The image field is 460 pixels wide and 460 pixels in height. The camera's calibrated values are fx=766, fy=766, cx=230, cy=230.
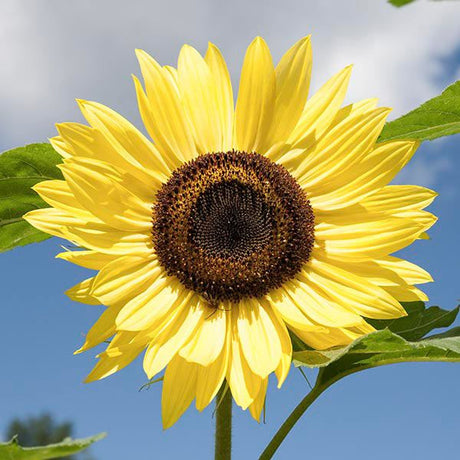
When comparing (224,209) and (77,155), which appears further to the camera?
(224,209)

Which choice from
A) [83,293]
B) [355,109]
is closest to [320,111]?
[355,109]

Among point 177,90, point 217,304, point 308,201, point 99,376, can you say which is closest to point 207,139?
point 177,90

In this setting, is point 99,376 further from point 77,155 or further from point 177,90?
point 177,90

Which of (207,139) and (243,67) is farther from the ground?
(243,67)

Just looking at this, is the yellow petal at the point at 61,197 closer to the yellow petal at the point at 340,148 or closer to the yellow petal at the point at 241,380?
the yellow petal at the point at 241,380

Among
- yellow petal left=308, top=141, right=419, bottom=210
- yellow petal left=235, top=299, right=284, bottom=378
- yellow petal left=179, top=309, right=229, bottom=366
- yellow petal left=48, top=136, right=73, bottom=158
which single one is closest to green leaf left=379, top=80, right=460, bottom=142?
yellow petal left=308, top=141, right=419, bottom=210

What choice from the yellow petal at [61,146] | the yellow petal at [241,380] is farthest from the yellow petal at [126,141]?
the yellow petal at [241,380]

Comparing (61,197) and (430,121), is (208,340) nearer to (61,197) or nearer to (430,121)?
(61,197)
